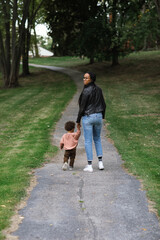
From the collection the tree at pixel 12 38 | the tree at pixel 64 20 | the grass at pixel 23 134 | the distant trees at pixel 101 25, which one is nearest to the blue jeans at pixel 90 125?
the grass at pixel 23 134

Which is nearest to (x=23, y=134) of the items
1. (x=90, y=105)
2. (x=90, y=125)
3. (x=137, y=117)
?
(x=137, y=117)

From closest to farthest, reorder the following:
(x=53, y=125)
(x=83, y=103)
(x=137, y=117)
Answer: (x=83, y=103) < (x=53, y=125) < (x=137, y=117)

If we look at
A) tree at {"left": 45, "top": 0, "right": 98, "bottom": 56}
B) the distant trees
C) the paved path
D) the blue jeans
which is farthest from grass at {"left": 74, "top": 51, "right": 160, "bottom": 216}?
tree at {"left": 45, "top": 0, "right": 98, "bottom": 56}

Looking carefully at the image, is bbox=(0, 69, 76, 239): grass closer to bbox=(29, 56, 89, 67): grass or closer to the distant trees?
the distant trees

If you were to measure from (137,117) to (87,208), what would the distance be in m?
10.6

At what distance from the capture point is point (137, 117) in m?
16.0

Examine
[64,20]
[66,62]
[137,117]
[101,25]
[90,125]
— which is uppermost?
[64,20]

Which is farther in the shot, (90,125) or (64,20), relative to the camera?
(64,20)

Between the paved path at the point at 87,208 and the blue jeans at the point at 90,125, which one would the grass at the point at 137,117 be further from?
the blue jeans at the point at 90,125

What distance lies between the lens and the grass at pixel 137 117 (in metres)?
8.20

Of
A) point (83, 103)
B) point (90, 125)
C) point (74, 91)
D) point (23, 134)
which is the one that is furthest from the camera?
point (74, 91)

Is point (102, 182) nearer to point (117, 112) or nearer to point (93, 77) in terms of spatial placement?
point (93, 77)

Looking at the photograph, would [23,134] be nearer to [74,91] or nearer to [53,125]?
[53,125]

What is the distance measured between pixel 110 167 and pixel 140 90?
17.6m
